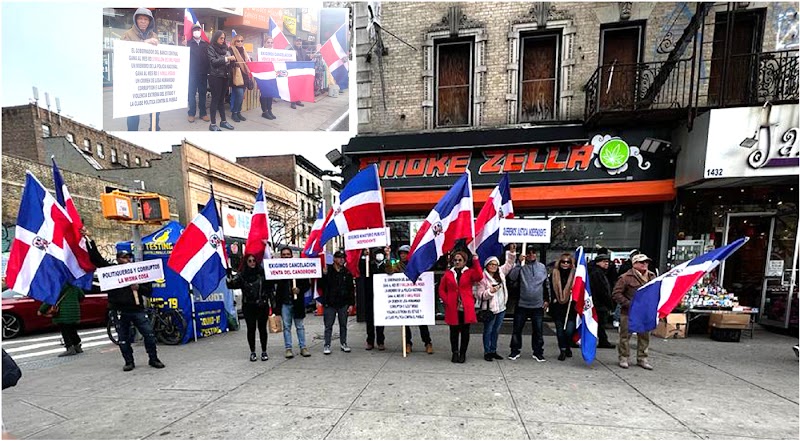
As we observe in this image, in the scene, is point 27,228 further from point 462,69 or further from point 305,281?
point 462,69

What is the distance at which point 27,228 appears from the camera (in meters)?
5.07

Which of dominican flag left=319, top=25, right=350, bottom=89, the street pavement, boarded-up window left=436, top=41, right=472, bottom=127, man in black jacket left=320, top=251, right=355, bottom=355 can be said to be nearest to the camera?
the street pavement

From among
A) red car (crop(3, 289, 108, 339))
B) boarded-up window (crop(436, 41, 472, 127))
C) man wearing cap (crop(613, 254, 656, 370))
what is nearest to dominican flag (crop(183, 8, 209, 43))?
boarded-up window (crop(436, 41, 472, 127))

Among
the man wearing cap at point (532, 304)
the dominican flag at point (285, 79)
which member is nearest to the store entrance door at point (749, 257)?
the man wearing cap at point (532, 304)

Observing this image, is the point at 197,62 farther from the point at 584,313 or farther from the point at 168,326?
the point at 584,313

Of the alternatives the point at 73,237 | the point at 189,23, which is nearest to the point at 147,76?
the point at 189,23

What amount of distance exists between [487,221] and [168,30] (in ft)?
41.5

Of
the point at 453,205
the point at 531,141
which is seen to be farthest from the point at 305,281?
the point at 531,141

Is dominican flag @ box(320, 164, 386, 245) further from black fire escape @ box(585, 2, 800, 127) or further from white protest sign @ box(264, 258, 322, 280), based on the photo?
black fire escape @ box(585, 2, 800, 127)

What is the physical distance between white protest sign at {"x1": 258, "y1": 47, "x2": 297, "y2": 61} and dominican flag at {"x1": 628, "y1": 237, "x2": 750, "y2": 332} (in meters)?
12.7

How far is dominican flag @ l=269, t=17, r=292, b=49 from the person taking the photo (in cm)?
1234

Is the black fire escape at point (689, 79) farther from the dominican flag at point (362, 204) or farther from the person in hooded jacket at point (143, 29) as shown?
the person in hooded jacket at point (143, 29)

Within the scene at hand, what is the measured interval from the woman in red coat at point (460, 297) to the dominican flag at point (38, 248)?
5.79 meters

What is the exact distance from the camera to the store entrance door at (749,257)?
851cm
